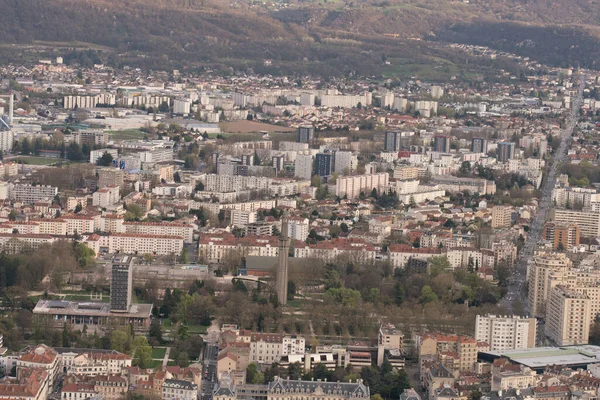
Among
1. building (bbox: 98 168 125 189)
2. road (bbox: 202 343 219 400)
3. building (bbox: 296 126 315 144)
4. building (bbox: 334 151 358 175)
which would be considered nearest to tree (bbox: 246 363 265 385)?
road (bbox: 202 343 219 400)

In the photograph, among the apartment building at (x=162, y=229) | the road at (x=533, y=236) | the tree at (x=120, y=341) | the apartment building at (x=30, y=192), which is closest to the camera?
the tree at (x=120, y=341)

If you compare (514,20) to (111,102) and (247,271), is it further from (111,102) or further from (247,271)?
(247,271)

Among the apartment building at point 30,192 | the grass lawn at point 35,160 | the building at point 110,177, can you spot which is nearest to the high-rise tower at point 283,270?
the apartment building at point 30,192

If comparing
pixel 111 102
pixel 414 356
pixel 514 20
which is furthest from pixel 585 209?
pixel 514 20

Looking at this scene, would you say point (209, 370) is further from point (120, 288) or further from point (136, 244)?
point (136, 244)

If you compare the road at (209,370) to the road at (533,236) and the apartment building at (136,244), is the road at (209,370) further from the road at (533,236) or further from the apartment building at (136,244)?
the apartment building at (136,244)

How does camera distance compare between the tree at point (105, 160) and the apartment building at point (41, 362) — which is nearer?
the apartment building at point (41, 362)

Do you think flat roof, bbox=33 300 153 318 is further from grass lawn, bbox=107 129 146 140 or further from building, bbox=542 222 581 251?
grass lawn, bbox=107 129 146 140
